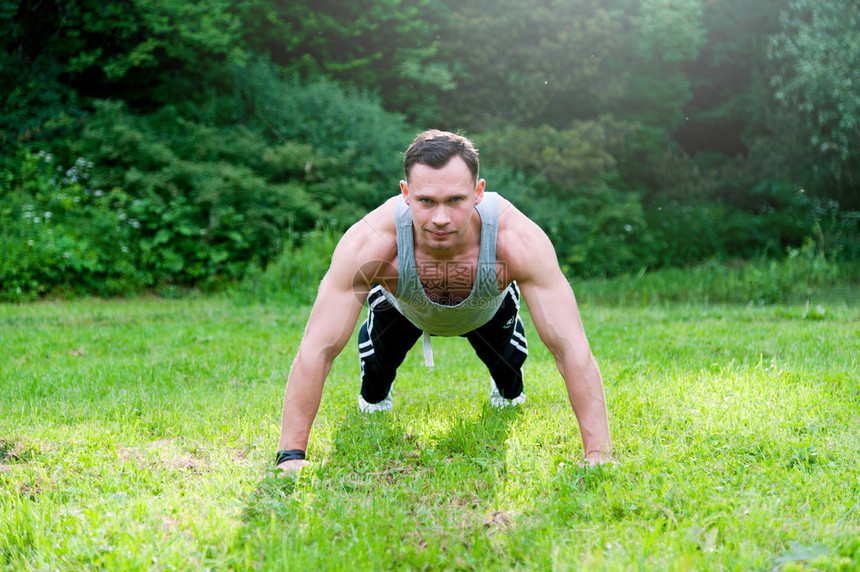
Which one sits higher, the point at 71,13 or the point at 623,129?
the point at 71,13

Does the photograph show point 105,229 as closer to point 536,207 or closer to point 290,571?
point 536,207

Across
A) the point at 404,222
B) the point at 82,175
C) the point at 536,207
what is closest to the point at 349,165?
the point at 536,207

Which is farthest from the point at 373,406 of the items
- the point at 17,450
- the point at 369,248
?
the point at 17,450

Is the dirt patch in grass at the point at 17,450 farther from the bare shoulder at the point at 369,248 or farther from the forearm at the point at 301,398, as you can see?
the bare shoulder at the point at 369,248

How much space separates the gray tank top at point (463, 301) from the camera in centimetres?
332

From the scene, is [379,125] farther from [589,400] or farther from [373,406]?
[589,400]

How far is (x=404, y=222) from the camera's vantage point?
131 inches

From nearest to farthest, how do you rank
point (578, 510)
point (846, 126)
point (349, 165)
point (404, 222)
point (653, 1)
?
point (578, 510)
point (404, 222)
point (349, 165)
point (846, 126)
point (653, 1)

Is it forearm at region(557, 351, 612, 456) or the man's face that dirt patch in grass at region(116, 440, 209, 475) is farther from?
forearm at region(557, 351, 612, 456)

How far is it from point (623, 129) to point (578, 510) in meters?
13.1

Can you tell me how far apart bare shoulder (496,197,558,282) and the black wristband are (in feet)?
4.18

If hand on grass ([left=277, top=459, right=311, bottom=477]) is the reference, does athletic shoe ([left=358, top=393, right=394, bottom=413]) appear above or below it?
below

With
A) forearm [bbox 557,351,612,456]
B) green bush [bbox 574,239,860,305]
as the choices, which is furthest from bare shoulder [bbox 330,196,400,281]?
green bush [bbox 574,239,860,305]

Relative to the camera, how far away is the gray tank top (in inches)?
131
